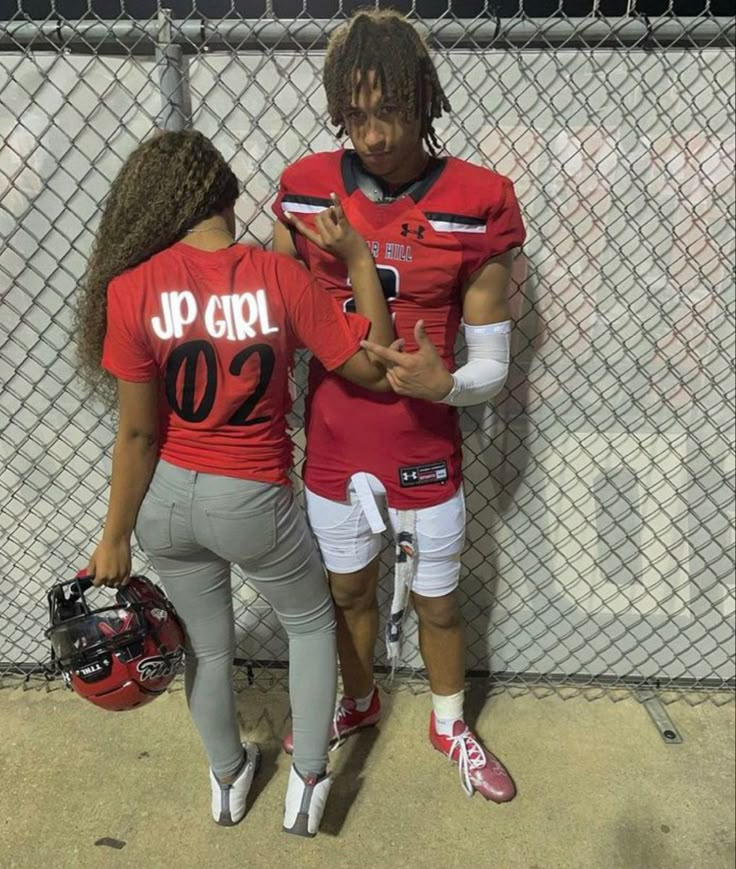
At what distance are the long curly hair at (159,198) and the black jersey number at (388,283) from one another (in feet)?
1.25

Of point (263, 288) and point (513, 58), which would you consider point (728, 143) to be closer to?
point (513, 58)

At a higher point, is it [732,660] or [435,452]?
[435,452]

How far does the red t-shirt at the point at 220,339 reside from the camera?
1466 millimetres

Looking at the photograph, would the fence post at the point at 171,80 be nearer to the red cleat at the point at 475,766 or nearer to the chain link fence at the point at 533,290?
the chain link fence at the point at 533,290

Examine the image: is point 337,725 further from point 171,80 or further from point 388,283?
point 171,80

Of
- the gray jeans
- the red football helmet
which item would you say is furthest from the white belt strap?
the red football helmet

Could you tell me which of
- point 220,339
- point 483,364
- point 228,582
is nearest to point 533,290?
point 483,364

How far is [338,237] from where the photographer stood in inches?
61.4

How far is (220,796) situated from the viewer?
2.08m

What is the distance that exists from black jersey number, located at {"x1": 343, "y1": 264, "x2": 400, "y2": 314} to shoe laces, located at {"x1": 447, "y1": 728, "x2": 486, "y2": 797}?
4.78 ft

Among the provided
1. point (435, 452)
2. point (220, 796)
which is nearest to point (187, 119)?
point (435, 452)

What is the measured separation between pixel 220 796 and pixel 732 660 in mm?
1940

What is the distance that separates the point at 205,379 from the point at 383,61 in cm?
80

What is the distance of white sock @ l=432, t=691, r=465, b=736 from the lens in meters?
2.31
